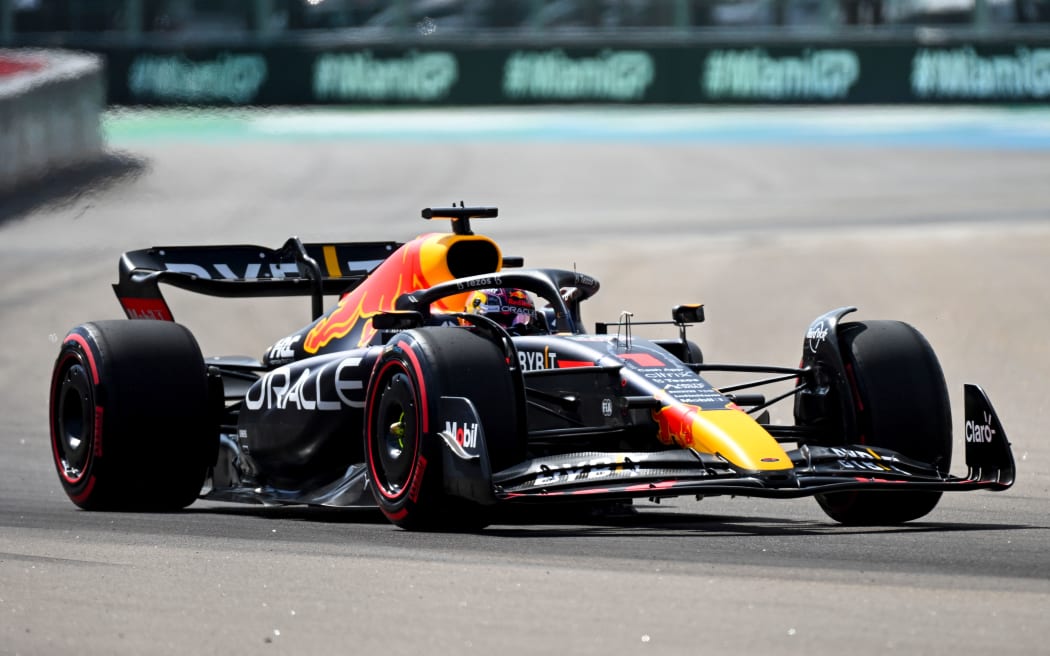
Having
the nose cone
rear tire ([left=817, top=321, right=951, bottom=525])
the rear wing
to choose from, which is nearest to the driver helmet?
the nose cone

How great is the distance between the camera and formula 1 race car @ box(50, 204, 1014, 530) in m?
8.20

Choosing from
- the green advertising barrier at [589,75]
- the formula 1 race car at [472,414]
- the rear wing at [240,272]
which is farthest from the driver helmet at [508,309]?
the green advertising barrier at [589,75]

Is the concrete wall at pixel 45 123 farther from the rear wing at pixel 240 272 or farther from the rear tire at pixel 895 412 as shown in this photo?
the rear tire at pixel 895 412

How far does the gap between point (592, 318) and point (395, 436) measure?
10.4 meters

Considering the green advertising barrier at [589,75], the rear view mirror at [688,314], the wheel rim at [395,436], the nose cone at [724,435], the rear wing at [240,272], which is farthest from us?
the green advertising barrier at [589,75]

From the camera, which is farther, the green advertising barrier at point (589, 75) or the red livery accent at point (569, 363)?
the green advertising barrier at point (589, 75)

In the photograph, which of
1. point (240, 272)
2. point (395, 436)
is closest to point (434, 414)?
point (395, 436)

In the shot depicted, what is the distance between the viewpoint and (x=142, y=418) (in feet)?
32.7

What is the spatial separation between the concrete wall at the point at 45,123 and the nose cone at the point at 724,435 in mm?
15669

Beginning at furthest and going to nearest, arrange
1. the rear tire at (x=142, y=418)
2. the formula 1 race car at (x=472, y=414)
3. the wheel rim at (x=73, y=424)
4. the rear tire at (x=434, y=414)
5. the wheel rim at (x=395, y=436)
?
the wheel rim at (x=73, y=424) < the rear tire at (x=142, y=418) < the wheel rim at (x=395, y=436) < the rear tire at (x=434, y=414) < the formula 1 race car at (x=472, y=414)

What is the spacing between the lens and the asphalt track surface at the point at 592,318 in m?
6.23

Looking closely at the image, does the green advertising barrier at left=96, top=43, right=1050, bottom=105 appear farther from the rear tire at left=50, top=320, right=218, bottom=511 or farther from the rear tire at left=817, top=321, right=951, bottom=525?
the rear tire at left=817, top=321, right=951, bottom=525

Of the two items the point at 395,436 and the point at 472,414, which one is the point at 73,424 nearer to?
the point at 395,436

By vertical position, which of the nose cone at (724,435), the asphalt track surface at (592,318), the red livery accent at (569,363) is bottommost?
the asphalt track surface at (592,318)
